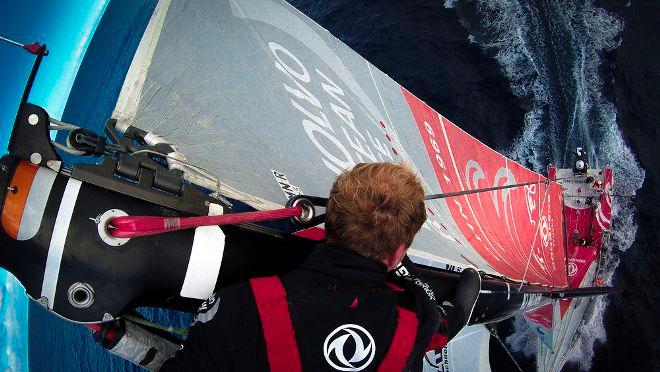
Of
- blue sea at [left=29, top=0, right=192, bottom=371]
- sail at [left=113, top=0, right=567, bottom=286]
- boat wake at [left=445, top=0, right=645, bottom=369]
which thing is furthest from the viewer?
boat wake at [left=445, top=0, right=645, bottom=369]

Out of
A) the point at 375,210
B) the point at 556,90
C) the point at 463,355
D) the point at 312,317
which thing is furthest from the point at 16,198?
the point at 556,90

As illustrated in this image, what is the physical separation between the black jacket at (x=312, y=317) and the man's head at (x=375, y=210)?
0.14ft

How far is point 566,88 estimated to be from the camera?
27.1ft

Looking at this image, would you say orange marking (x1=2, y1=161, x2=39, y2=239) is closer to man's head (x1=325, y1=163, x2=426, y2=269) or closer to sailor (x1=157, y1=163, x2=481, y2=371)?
sailor (x1=157, y1=163, x2=481, y2=371)

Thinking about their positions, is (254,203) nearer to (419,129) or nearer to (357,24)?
(419,129)

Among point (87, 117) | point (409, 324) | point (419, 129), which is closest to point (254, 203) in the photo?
point (409, 324)

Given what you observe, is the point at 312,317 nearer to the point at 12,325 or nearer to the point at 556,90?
the point at 12,325

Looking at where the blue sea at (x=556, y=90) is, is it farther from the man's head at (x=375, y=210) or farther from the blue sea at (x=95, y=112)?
the man's head at (x=375, y=210)

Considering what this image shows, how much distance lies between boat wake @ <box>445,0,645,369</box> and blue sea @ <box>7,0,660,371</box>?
0.7 inches

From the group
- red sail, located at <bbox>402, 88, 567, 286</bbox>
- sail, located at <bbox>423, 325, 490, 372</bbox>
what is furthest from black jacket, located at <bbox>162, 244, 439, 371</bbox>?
sail, located at <bbox>423, 325, 490, 372</bbox>

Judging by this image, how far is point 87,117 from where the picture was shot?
743cm

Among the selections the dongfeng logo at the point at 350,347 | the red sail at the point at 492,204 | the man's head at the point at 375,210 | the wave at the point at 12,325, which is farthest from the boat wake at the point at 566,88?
the wave at the point at 12,325

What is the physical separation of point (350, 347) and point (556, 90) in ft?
27.8

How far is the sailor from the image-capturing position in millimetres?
1203
